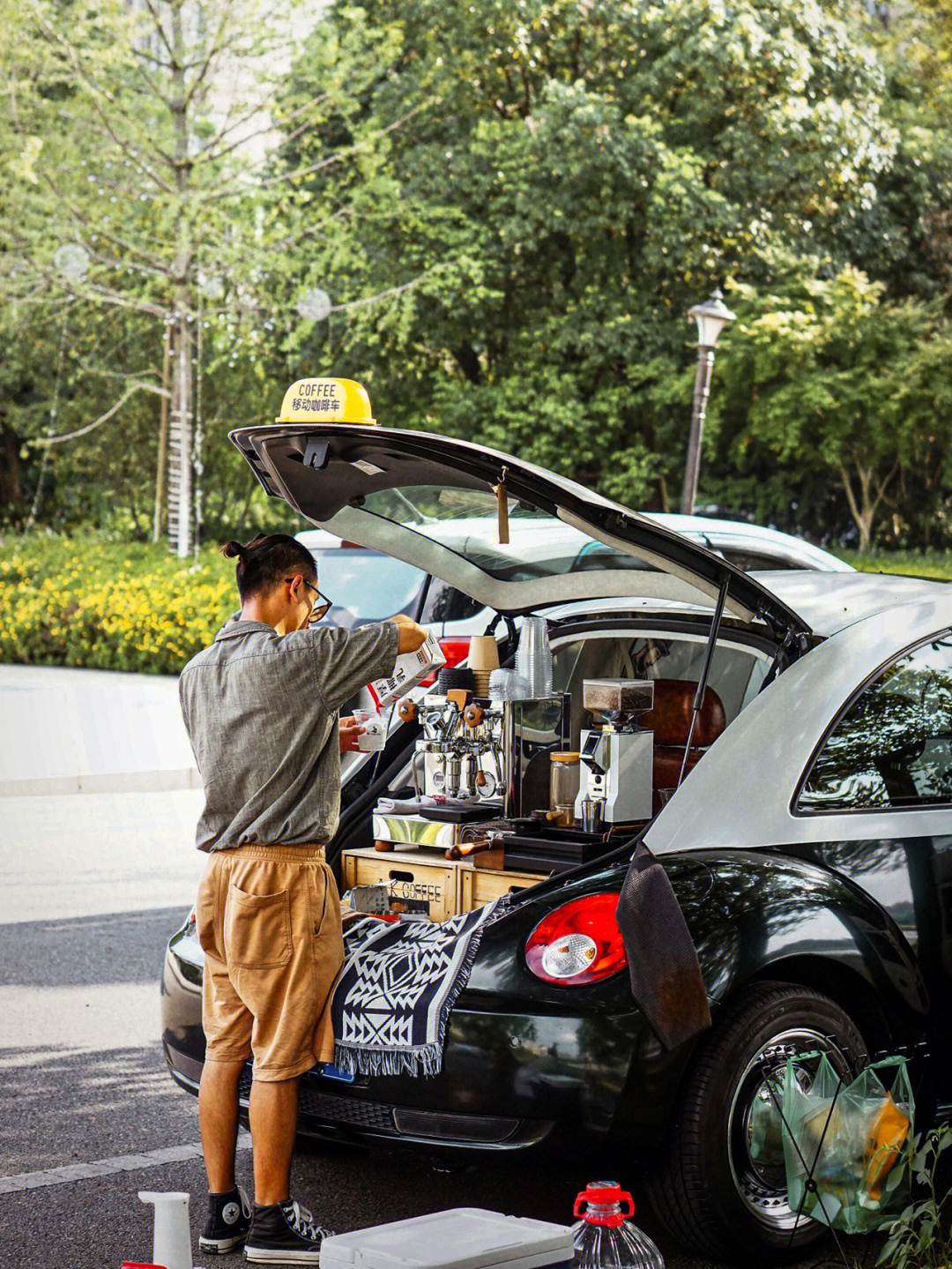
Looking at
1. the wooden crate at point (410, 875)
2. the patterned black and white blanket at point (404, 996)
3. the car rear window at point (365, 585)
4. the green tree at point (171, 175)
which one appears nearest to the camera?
the patterned black and white blanket at point (404, 996)

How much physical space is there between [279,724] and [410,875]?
115 cm

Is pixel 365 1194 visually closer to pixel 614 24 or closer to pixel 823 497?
pixel 614 24

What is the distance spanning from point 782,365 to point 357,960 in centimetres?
2491

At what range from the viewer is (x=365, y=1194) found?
436 centimetres

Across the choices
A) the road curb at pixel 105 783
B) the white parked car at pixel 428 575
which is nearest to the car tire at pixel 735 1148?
the white parked car at pixel 428 575

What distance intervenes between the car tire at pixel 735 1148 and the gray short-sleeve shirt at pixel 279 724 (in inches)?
42.1

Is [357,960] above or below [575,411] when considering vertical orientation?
below

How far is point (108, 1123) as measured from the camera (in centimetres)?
505

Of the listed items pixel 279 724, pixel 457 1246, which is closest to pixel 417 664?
pixel 279 724

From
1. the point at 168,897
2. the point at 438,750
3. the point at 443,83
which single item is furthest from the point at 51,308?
the point at 438,750

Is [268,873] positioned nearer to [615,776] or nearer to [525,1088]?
[525,1088]

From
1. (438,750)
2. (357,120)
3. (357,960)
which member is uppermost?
(357,120)

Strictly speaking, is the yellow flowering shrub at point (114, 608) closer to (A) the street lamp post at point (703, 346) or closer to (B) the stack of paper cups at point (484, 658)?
(A) the street lamp post at point (703, 346)

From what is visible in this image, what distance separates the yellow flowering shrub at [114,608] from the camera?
21359 millimetres
